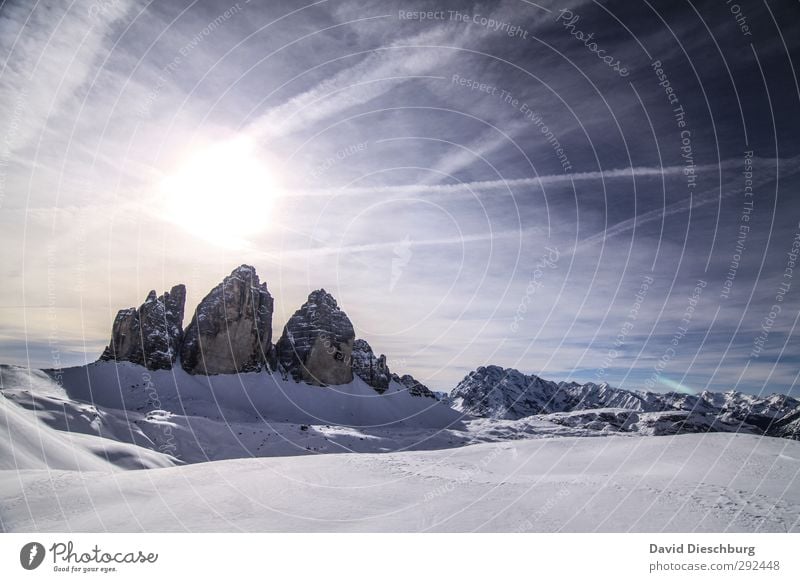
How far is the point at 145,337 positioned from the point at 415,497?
10515 cm

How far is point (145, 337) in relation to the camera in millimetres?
96375

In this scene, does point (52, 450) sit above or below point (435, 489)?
below

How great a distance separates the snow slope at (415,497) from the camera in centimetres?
885

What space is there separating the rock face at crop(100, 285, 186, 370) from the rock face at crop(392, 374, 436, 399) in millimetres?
74924

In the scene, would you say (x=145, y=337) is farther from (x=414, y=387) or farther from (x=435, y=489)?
(x=435, y=489)

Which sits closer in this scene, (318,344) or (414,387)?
(318,344)

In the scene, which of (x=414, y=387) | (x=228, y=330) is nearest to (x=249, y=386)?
(x=228, y=330)
